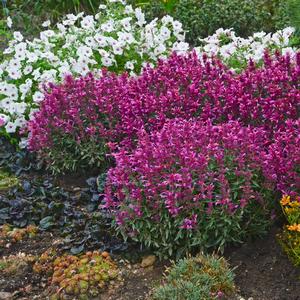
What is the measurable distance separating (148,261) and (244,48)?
275 centimetres

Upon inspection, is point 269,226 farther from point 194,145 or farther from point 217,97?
point 217,97

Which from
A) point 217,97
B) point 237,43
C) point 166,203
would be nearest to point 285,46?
point 237,43

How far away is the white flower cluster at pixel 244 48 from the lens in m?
5.77

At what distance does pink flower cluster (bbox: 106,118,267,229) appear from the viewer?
3.64 metres

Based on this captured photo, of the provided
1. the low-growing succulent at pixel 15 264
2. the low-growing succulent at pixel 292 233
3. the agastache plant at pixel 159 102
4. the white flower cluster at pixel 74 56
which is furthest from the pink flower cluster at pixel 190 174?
the white flower cluster at pixel 74 56

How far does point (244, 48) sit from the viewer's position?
601 centimetres

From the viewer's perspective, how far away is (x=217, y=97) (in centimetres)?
454

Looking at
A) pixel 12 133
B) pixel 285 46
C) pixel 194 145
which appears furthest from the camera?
pixel 285 46

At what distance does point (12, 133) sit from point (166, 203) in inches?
96.3

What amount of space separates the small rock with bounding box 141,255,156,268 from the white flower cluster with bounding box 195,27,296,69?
232 centimetres

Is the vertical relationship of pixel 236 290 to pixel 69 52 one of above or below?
below

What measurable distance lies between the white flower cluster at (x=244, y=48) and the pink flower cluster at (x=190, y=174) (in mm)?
1902

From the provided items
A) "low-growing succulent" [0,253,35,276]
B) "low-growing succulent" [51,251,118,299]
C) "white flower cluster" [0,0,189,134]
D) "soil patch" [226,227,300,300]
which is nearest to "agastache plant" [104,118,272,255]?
"soil patch" [226,227,300,300]

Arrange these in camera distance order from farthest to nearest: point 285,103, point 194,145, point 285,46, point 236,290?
1. point 285,46
2. point 285,103
3. point 194,145
4. point 236,290
